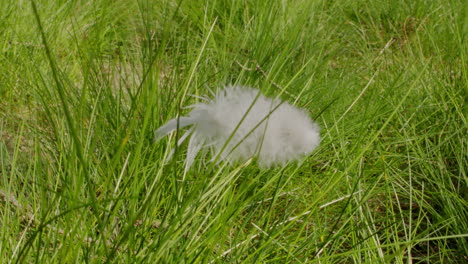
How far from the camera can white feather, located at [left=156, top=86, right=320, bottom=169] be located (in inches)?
26.9

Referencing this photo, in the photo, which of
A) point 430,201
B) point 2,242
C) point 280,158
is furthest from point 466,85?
point 2,242

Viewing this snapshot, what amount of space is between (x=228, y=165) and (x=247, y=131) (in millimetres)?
162

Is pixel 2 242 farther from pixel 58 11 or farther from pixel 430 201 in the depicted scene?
pixel 58 11

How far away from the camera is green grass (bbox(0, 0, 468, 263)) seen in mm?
708

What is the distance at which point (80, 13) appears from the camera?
2.03m

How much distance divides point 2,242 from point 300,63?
1145 mm

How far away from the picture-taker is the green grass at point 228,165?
71 cm

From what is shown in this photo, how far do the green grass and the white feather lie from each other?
4 centimetres

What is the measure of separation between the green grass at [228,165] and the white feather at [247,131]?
4 centimetres

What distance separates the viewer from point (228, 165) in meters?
0.86

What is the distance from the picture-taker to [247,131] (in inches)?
27.9

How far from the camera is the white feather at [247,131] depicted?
68 cm

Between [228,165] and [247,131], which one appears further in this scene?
[228,165]

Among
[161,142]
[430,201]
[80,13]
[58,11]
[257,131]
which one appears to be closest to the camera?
[257,131]
